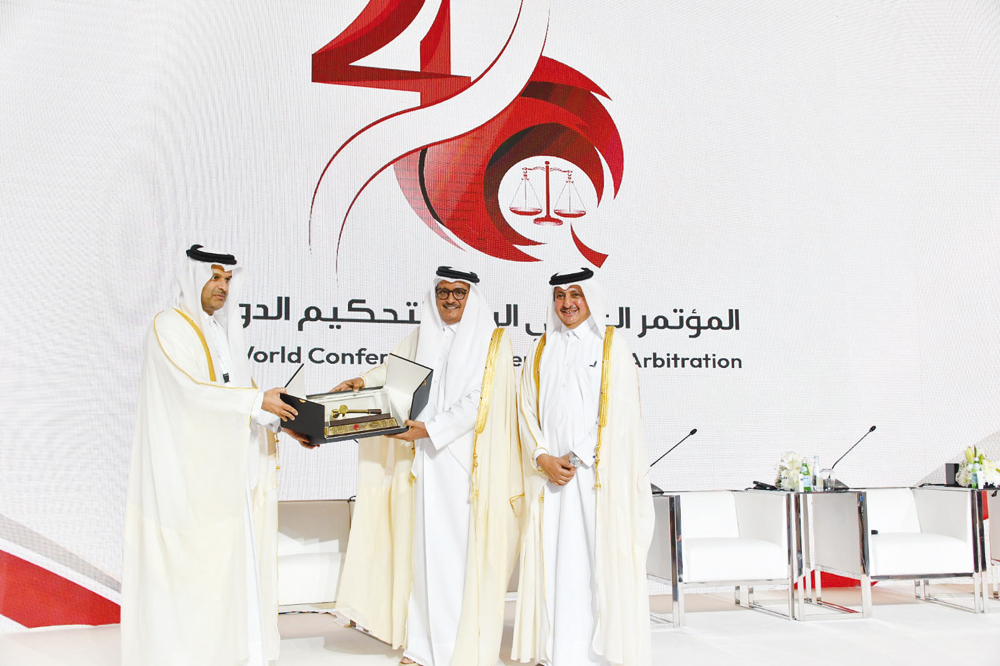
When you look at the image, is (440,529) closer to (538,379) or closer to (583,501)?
(583,501)

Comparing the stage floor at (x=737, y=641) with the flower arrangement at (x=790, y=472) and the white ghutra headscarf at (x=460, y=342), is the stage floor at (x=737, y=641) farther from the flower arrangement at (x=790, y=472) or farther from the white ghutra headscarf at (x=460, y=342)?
the white ghutra headscarf at (x=460, y=342)

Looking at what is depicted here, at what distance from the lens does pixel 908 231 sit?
6.15 meters

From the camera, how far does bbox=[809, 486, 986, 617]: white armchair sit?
490 centimetres

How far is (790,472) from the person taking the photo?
5164 millimetres

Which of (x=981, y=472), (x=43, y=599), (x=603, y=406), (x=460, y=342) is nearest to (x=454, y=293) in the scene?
(x=460, y=342)

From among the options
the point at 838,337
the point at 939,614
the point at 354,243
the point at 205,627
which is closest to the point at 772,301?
the point at 838,337

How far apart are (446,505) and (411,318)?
5.73ft

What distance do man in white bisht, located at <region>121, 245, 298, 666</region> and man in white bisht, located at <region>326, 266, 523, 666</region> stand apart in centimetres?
69

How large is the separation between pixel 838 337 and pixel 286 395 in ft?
13.8

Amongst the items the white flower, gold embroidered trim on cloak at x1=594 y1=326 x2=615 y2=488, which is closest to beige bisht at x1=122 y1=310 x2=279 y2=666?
gold embroidered trim on cloak at x1=594 y1=326 x2=615 y2=488

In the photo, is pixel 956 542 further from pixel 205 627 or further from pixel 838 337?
pixel 205 627

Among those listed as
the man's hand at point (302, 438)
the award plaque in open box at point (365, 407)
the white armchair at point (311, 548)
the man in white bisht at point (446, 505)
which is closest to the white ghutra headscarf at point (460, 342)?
the man in white bisht at point (446, 505)

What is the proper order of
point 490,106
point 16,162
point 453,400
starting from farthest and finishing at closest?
point 490,106
point 16,162
point 453,400

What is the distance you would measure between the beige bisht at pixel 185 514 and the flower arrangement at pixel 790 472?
131 inches
